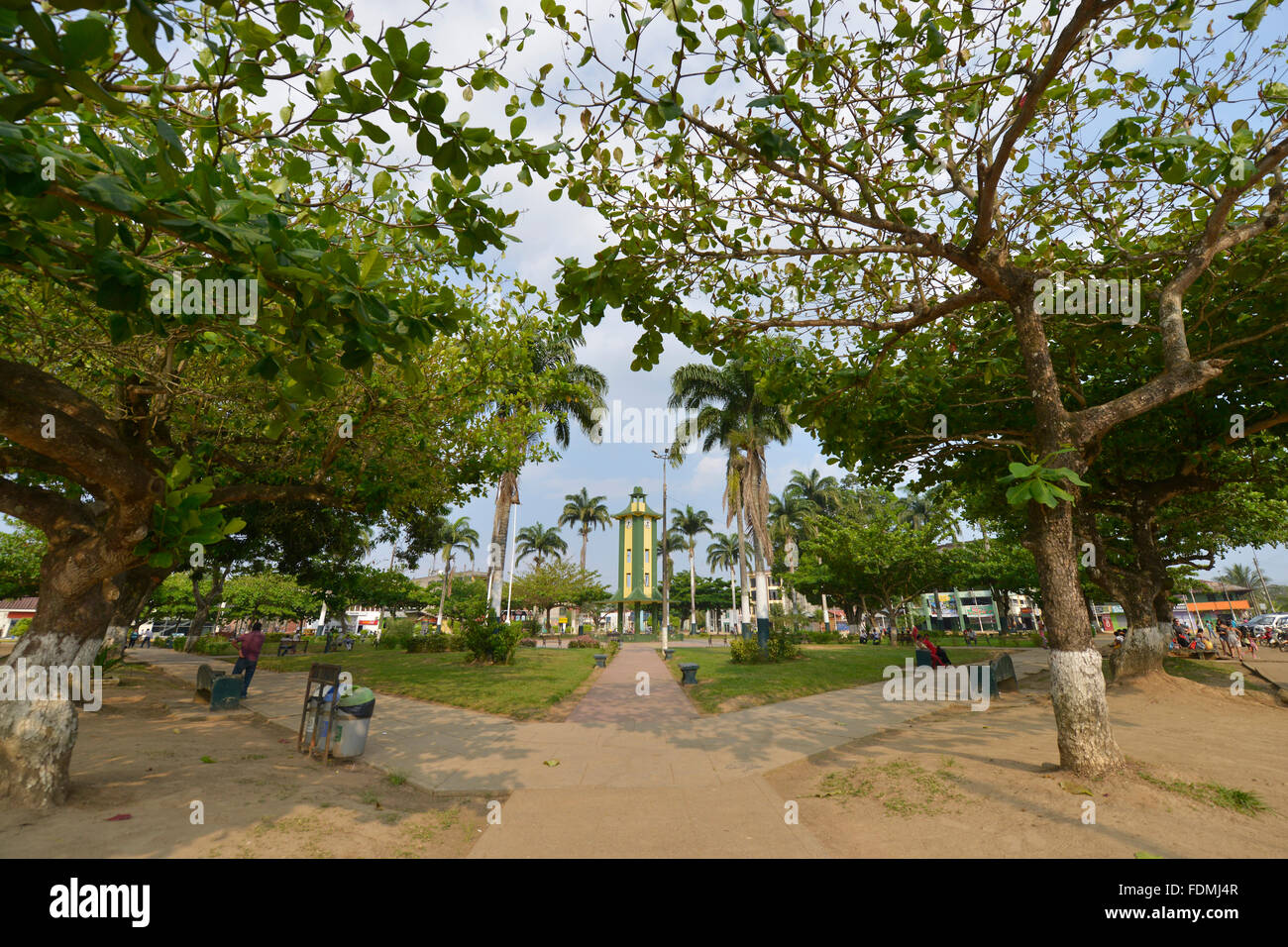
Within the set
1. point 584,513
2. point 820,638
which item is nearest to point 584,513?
point 584,513

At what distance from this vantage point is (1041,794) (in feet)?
17.3

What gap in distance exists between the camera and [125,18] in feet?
6.06

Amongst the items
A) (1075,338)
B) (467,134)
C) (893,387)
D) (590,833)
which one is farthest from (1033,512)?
(467,134)

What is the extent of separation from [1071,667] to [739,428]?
22.8 meters

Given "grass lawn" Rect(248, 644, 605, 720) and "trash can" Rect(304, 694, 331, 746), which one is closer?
"trash can" Rect(304, 694, 331, 746)

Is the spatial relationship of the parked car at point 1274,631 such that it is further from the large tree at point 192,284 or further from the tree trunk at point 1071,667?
the large tree at point 192,284

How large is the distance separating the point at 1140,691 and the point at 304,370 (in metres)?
15.2

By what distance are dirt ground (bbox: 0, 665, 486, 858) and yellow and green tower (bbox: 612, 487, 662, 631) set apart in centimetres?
4208

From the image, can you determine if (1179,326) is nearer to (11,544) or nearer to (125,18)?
(125,18)

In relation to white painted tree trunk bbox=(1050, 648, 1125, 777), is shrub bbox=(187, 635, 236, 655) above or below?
below

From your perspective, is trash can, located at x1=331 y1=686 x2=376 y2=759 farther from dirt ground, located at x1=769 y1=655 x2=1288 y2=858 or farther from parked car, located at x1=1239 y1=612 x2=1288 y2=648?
parked car, located at x1=1239 y1=612 x2=1288 y2=648

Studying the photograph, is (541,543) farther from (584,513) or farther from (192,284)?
(192,284)

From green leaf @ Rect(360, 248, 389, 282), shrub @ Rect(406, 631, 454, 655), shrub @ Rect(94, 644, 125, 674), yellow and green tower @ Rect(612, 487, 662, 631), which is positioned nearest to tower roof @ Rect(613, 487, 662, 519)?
yellow and green tower @ Rect(612, 487, 662, 631)

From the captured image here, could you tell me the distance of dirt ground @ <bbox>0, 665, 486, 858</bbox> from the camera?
4.25 meters
